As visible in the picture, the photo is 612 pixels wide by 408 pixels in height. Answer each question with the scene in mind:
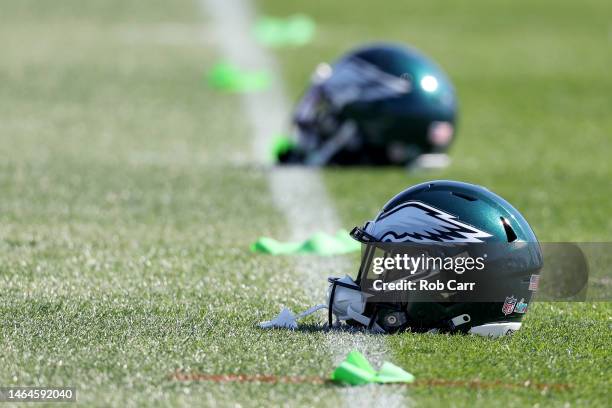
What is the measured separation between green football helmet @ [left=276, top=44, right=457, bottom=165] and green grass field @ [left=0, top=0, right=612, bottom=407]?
0.32 m

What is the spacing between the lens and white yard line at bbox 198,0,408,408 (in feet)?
17.9

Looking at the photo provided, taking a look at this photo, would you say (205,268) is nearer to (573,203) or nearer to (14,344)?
(14,344)

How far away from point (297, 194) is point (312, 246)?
2453 millimetres

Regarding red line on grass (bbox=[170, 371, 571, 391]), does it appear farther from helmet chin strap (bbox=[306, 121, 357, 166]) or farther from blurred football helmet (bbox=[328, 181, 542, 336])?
helmet chin strap (bbox=[306, 121, 357, 166])

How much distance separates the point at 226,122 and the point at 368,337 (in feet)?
30.9

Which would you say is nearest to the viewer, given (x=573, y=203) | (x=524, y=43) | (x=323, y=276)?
(x=323, y=276)

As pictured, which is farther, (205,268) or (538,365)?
(205,268)

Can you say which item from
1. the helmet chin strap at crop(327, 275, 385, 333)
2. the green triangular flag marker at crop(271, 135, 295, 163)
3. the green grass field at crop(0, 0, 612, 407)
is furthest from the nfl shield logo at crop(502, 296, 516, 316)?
the green triangular flag marker at crop(271, 135, 295, 163)

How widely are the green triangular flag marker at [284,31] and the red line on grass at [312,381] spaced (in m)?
17.5

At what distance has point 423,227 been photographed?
5.75 meters

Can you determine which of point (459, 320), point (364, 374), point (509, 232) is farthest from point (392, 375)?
point (509, 232)

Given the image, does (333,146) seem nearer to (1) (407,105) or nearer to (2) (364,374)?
(1) (407,105)

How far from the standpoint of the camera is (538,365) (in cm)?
538

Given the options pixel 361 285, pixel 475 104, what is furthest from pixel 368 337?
pixel 475 104
